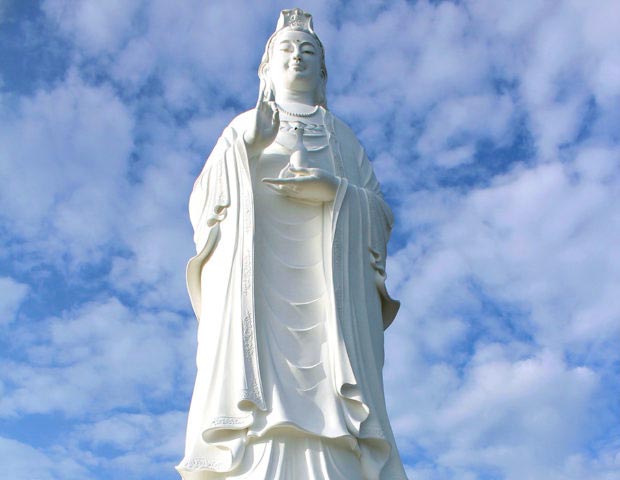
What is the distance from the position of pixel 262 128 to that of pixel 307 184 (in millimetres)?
647

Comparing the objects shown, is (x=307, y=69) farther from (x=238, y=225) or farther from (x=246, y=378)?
(x=246, y=378)

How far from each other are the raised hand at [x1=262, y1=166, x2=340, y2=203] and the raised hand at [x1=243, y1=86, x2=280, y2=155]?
0.33 m

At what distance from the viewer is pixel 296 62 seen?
30.1ft

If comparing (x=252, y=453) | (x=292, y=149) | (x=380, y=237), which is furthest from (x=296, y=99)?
(x=252, y=453)

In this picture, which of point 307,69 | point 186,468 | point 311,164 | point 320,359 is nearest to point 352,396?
point 320,359

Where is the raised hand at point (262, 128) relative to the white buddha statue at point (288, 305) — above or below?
above

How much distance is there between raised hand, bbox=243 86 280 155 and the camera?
313 inches

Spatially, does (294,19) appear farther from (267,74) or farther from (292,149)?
(292,149)

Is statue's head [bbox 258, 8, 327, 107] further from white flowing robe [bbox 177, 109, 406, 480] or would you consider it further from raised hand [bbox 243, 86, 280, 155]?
raised hand [bbox 243, 86, 280, 155]

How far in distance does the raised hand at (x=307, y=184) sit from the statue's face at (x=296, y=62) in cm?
153

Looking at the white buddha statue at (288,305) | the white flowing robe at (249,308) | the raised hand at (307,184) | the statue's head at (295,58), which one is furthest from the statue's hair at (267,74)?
the raised hand at (307,184)

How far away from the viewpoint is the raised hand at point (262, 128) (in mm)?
7941

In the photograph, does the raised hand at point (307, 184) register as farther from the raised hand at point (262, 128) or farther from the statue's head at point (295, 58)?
the statue's head at point (295, 58)

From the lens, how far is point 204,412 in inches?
275
